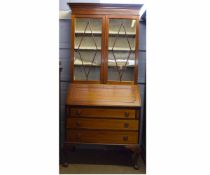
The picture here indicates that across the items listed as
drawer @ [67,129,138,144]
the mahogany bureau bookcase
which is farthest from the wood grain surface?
drawer @ [67,129,138,144]

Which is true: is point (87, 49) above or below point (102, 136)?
above

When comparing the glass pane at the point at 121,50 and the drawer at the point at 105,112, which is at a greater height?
the glass pane at the point at 121,50

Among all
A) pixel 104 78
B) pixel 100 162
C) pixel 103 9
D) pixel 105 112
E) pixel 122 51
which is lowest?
pixel 100 162

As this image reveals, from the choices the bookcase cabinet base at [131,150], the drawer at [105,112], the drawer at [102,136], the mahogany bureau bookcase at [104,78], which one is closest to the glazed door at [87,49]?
the mahogany bureau bookcase at [104,78]

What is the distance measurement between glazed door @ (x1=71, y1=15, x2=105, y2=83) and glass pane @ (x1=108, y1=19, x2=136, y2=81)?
0.09 meters

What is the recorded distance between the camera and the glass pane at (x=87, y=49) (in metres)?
1.97

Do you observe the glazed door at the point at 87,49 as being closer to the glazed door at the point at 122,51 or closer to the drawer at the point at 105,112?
the glazed door at the point at 122,51

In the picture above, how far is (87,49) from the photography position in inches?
78.3

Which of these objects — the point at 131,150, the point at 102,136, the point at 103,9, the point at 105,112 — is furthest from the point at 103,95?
the point at 103,9

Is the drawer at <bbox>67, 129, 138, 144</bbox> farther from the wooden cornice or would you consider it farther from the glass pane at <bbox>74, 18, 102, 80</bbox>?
the wooden cornice

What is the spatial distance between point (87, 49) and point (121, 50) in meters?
0.29

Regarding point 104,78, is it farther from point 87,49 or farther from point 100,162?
point 100,162
